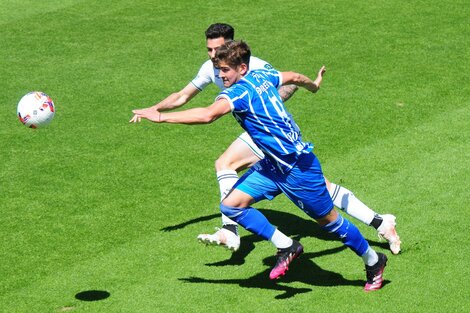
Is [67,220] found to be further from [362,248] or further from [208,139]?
[362,248]

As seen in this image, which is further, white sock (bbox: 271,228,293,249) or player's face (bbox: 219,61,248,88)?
white sock (bbox: 271,228,293,249)

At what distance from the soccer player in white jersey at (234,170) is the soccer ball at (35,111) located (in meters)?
1.29

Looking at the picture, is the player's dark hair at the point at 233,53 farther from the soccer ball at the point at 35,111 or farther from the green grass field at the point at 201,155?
the soccer ball at the point at 35,111

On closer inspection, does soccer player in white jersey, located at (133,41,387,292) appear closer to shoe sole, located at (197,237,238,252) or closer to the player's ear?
the player's ear

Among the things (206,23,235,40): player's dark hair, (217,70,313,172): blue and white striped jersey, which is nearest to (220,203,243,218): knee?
(217,70,313,172): blue and white striped jersey

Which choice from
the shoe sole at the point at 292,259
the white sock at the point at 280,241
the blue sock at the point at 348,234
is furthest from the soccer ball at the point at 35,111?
the blue sock at the point at 348,234

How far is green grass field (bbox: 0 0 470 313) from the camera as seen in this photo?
986cm

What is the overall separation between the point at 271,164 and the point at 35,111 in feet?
9.77

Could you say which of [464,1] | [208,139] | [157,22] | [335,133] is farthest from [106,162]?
[464,1]

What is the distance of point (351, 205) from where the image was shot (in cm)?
1051

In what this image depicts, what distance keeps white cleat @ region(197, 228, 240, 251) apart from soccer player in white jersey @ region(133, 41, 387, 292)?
411mm

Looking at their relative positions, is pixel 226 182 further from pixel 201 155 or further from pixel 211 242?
pixel 201 155

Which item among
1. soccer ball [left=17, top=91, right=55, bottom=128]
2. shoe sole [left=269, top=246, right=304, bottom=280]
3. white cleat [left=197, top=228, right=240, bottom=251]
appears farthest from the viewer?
soccer ball [left=17, top=91, right=55, bottom=128]

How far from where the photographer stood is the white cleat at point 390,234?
10336mm
